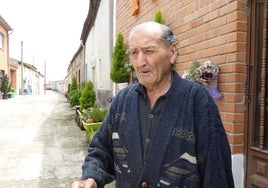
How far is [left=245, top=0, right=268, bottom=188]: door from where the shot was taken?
2.60 m

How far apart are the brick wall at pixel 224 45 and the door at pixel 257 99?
6cm

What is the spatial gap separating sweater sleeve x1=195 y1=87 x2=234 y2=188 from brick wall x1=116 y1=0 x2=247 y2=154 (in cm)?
125

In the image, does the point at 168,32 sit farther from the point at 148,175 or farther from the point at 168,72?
the point at 148,175

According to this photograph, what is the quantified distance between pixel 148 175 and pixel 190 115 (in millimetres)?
352

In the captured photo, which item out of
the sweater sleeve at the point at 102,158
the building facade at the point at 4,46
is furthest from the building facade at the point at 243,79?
the building facade at the point at 4,46

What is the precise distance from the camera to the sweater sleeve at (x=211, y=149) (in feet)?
5.04

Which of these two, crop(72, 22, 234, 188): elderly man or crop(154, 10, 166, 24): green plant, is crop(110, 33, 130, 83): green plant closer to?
crop(154, 10, 166, 24): green plant

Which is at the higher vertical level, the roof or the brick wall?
the roof

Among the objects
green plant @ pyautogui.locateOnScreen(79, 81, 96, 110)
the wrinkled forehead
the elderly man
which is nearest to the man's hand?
the elderly man

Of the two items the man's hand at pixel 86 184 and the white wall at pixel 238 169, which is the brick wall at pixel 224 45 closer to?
the white wall at pixel 238 169

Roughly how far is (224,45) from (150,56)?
1.44 meters

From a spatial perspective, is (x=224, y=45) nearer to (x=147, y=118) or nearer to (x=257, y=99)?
(x=257, y=99)

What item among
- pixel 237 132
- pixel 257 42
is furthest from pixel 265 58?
pixel 237 132

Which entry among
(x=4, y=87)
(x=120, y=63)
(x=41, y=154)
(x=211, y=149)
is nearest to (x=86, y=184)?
(x=211, y=149)
